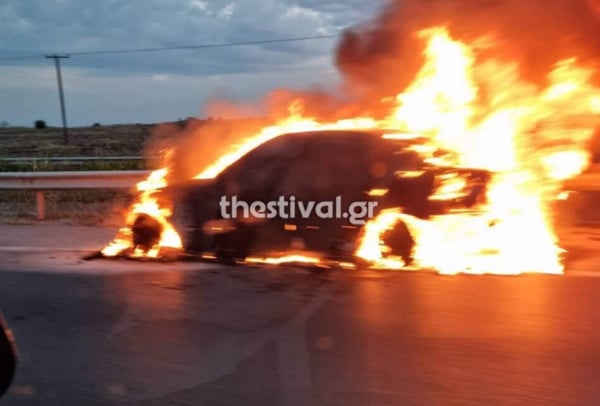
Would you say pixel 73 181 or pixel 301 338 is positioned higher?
pixel 73 181

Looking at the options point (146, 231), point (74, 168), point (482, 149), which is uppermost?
point (74, 168)

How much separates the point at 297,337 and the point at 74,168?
21145 mm

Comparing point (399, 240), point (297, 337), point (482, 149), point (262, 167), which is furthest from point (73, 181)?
point (297, 337)

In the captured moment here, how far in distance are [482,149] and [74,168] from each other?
18.8 m

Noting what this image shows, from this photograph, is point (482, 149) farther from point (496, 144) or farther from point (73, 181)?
point (73, 181)

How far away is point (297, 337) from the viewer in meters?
6.03

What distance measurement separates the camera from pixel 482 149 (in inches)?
375

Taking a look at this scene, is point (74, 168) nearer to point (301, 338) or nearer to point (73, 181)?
point (73, 181)

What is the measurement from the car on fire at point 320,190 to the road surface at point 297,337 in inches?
14.3

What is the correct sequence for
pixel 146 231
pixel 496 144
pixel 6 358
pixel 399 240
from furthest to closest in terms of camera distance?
1. pixel 496 144
2. pixel 146 231
3. pixel 399 240
4. pixel 6 358

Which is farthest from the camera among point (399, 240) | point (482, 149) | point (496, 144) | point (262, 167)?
point (496, 144)

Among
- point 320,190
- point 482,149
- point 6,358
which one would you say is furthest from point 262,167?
point 6,358

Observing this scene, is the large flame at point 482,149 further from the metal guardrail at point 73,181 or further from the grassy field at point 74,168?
the grassy field at point 74,168

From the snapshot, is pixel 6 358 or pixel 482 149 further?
pixel 482 149
